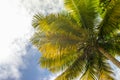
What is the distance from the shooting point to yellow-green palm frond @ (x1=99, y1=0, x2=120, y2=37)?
1772cm

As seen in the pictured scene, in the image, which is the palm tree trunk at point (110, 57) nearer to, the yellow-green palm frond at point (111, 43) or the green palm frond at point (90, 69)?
the yellow-green palm frond at point (111, 43)

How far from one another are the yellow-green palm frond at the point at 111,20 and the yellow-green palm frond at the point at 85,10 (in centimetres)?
74

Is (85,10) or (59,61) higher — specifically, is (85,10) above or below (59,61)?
above

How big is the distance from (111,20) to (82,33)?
6.12ft

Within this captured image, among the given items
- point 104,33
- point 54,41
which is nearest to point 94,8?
point 104,33

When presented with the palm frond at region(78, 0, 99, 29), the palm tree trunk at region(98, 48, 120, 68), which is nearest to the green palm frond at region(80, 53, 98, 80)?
the palm tree trunk at region(98, 48, 120, 68)

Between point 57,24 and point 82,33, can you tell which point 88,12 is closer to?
point 82,33

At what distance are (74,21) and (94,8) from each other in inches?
57.5

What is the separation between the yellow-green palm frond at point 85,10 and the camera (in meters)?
18.6

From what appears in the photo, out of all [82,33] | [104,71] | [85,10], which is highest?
[85,10]

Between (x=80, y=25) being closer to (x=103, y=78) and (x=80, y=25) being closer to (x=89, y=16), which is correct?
(x=89, y=16)

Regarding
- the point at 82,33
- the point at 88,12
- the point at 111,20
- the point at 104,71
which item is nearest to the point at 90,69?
the point at 104,71

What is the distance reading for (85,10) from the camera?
61.2 feet

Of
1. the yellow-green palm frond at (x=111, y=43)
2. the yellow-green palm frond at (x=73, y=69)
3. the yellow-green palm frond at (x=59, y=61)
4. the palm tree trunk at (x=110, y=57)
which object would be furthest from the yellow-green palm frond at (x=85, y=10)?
the yellow-green palm frond at (x=73, y=69)
